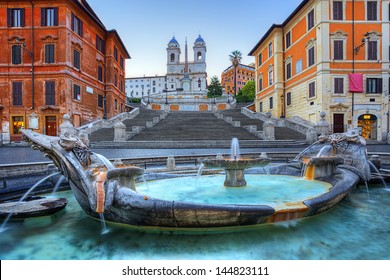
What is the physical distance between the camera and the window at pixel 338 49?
28016 mm

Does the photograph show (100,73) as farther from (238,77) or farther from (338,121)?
Answer: (238,77)

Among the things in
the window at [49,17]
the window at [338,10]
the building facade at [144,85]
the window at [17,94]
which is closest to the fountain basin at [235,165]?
the window at [338,10]

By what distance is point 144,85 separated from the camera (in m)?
136

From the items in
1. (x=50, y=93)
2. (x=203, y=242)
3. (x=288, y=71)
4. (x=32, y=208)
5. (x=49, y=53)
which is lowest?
(x=203, y=242)

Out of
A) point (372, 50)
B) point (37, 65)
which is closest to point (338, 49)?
point (372, 50)

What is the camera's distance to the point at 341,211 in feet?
19.5

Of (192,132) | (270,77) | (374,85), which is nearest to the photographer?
(192,132)

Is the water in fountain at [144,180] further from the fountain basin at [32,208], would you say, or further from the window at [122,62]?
the window at [122,62]

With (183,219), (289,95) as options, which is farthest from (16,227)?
(289,95)

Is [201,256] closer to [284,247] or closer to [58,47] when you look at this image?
[284,247]

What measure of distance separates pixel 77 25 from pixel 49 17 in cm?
313

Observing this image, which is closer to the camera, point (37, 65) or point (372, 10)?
point (372, 10)

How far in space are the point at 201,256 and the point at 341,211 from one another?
149 inches

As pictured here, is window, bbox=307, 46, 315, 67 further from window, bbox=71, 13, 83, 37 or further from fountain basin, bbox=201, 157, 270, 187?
window, bbox=71, 13, 83, 37
